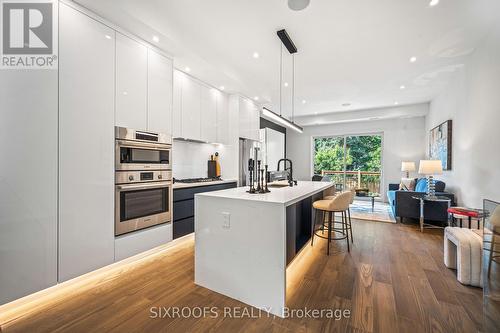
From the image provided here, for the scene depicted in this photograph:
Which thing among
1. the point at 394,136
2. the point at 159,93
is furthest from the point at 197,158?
the point at 394,136

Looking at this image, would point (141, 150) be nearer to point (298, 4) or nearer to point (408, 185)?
point (298, 4)

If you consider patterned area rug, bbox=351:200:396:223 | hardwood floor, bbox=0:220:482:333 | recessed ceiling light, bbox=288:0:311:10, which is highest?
recessed ceiling light, bbox=288:0:311:10

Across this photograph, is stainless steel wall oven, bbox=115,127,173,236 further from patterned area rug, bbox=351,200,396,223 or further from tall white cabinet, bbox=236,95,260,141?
→ patterned area rug, bbox=351,200,396,223

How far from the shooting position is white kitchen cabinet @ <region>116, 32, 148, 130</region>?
7.97 feet

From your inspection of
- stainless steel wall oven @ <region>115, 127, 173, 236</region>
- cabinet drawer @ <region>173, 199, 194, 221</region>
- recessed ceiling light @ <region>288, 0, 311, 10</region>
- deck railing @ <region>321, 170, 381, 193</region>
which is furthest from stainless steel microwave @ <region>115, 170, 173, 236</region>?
deck railing @ <region>321, 170, 381, 193</region>

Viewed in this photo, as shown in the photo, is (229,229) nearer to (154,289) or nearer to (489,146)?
(154,289)

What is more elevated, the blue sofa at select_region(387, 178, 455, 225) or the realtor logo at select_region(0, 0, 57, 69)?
the realtor logo at select_region(0, 0, 57, 69)

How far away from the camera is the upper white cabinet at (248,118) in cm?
469

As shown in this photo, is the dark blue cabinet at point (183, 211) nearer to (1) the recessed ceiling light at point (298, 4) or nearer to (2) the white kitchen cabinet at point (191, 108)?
(2) the white kitchen cabinet at point (191, 108)

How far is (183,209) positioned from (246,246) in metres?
1.73

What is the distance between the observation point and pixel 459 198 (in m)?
3.78

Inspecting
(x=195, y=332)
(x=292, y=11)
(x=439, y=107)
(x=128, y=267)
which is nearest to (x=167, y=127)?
(x=128, y=267)

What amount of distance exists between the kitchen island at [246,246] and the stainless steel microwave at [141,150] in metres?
1.05

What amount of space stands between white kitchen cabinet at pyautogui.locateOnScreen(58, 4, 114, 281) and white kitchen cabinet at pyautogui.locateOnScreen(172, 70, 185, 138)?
1.00 metres
